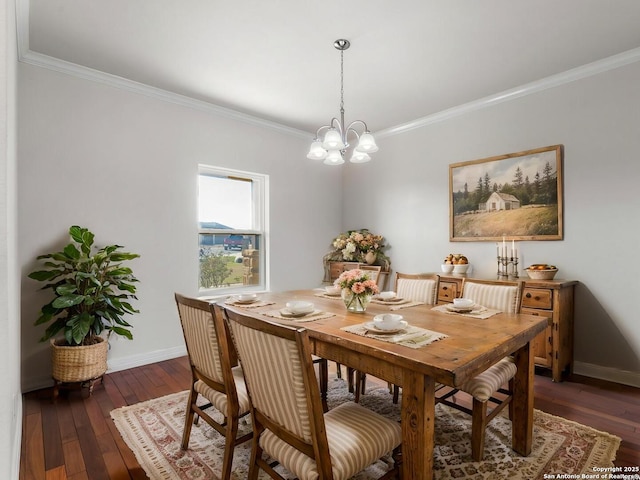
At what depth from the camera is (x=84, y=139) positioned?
3178 millimetres

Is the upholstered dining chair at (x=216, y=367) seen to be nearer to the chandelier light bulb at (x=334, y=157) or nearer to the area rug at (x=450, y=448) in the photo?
the area rug at (x=450, y=448)

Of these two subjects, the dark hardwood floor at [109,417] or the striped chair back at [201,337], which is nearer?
the striped chair back at [201,337]

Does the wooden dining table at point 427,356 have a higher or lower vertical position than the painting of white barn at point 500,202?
lower

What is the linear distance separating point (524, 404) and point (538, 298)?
1444mm

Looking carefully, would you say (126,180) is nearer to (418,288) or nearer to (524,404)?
(418,288)

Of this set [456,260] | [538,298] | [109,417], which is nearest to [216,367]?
[109,417]

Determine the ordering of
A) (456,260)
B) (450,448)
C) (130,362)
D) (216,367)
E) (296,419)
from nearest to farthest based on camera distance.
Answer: (296,419) → (216,367) → (450,448) → (130,362) → (456,260)

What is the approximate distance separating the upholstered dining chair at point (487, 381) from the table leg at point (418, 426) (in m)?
0.53

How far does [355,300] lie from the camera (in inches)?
89.1

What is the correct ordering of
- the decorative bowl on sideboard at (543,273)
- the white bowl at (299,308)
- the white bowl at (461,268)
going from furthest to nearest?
the white bowl at (461,268), the decorative bowl on sideboard at (543,273), the white bowl at (299,308)

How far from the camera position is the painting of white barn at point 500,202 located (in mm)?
3635

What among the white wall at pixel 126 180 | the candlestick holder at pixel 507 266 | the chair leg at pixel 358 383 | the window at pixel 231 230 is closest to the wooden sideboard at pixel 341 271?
the white wall at pixel 126 180

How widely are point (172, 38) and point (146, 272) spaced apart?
211cm

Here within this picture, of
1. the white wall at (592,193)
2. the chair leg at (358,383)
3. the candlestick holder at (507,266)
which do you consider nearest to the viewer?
the chair leg at (358,383)
